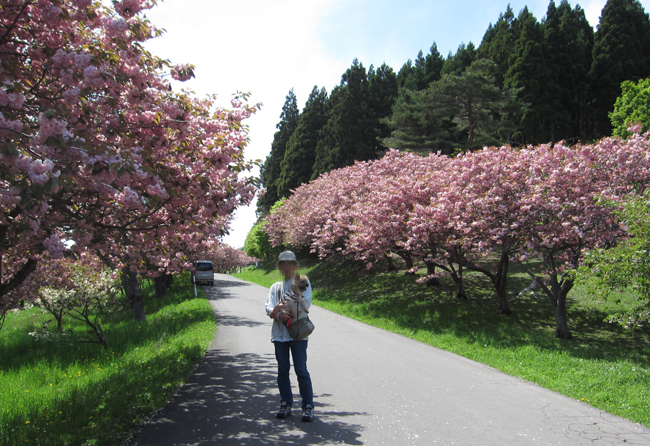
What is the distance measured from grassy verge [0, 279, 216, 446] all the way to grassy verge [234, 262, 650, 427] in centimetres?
600

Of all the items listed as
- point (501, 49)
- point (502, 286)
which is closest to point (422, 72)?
point (501, 49)

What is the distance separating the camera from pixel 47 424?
459 centimetres

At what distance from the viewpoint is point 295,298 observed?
489 centimetres

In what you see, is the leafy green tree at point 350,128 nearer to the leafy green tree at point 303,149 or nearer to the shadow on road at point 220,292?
the leafy green tree at point 303,149

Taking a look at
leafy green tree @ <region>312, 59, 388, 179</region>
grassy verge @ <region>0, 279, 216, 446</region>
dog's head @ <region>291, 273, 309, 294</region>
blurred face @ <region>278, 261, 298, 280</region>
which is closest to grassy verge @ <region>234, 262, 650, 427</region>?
dog's head @ <region>291, 273, 309, 294</region>

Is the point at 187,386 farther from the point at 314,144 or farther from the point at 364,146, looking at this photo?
the point at 314,144

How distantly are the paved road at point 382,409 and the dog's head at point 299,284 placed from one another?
144 cm

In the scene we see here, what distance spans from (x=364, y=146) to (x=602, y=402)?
35441 millimetres

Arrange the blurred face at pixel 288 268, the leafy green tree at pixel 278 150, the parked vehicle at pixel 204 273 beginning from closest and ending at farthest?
the blurred face at pixel 288 268, the parked vehicle at pixel 204 273, the leafy green tree at pixel 278 150

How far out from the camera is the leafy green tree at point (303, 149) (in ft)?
156

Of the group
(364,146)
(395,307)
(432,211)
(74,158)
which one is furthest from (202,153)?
(364,146)

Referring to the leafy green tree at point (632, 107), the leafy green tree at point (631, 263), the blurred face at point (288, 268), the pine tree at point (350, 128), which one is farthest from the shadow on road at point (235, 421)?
the pine tree at point (350, 128)

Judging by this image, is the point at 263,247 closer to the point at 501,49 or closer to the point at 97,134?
the point at 501,49

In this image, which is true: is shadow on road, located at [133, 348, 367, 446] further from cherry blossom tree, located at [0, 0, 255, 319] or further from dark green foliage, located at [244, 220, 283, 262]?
dark green foliage, located at [244, 220, 283, 262]
